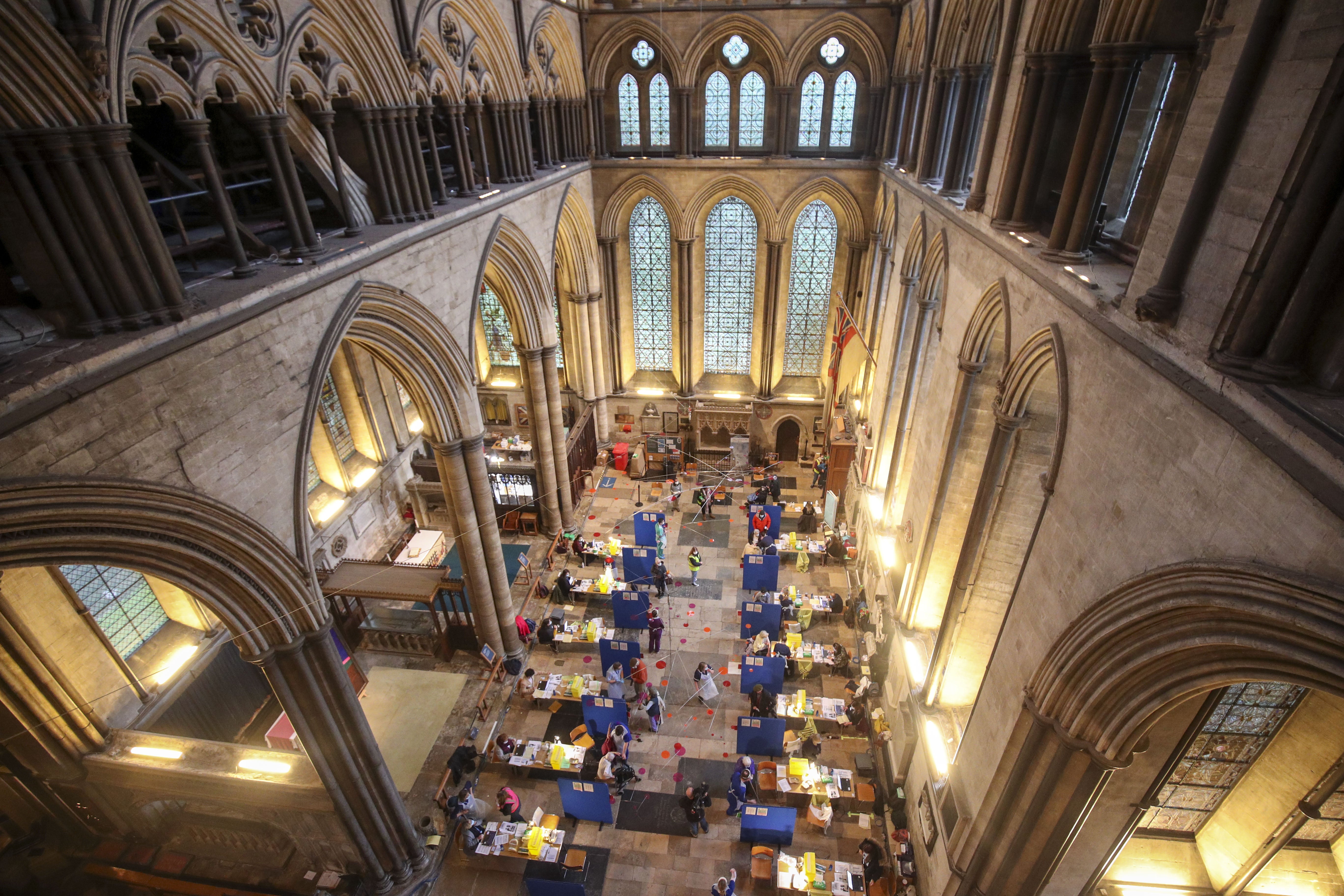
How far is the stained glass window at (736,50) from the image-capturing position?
18.3 meters

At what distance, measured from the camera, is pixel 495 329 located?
71.2 ft

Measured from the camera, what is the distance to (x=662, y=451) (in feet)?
70.3

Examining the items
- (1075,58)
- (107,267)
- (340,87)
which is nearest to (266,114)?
(340,87)

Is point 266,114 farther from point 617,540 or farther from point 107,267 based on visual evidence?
point 617,540

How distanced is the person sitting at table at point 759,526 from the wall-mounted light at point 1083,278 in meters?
10.9

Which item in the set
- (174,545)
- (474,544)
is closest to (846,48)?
(474,544)

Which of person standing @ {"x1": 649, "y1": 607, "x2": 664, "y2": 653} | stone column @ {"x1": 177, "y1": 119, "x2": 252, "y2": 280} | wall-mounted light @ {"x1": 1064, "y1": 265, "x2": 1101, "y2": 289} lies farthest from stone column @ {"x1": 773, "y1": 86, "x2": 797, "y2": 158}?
stone column @ {"x1": 177, "y1": 119, "x2": 252, "y2": 280}

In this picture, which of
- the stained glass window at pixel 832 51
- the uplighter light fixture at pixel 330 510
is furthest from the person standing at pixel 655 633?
the stained glass window at pixel 832 51

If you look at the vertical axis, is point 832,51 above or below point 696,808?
above

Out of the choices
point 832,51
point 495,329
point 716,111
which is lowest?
point 495,329

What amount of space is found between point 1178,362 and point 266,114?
31.5 ft

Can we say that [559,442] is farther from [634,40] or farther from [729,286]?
[634,40]

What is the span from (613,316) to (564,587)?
932 cm

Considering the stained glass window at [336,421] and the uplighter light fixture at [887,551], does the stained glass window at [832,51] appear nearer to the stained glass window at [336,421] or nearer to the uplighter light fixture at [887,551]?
the uplighter light fixture at [887,551]
